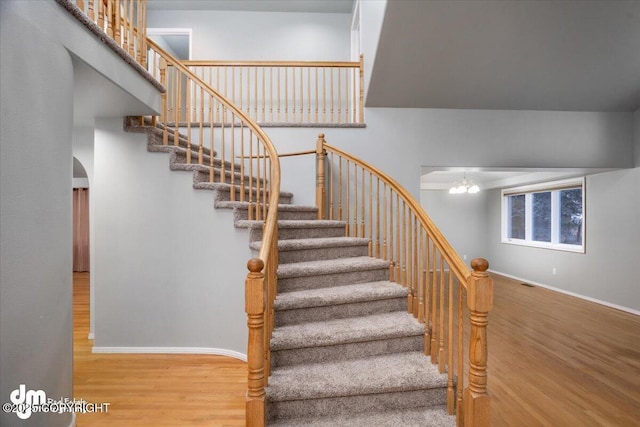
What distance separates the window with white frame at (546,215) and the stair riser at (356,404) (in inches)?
209

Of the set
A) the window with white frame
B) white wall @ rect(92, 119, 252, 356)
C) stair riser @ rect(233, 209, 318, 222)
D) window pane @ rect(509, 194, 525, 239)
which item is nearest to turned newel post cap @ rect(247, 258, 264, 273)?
stair riser @ rect(233, 209, 318, 222)

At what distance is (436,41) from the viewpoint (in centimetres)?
359

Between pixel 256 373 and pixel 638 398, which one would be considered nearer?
pixel 256 373

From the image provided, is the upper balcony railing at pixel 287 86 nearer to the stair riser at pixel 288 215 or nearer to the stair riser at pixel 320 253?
the stair riser at pixel 288 215

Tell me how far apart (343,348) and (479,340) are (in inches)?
34.8

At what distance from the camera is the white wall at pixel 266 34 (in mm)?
5918

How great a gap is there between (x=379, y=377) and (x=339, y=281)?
3.01ft

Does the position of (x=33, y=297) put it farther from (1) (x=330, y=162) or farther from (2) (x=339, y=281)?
(1) (x=330, y=162)

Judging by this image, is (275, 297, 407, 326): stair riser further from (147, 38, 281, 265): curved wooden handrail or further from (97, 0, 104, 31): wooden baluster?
(97, 0, 104, 31): wooden baluster

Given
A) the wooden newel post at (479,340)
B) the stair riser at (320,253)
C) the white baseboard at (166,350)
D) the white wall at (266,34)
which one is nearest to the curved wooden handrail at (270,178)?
the stair riser at (320,253)

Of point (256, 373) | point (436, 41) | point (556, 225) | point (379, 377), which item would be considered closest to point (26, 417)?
point (256, 373)

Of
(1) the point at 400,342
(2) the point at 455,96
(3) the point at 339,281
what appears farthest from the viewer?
(2) the point at 455,96

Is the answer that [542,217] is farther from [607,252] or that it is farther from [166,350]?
[166,350]

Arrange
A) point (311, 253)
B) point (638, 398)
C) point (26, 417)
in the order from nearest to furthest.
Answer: point (26, 417)
point (638, 398)
point (311, 253)
